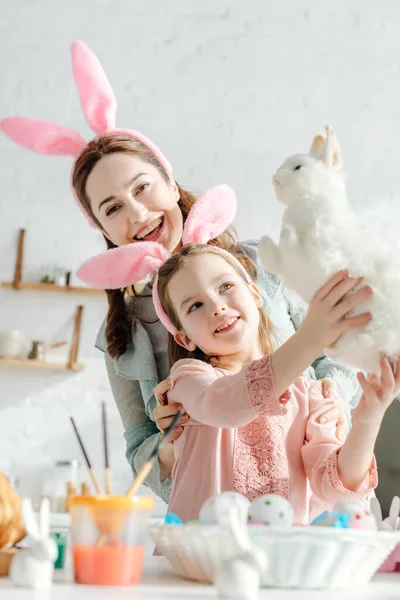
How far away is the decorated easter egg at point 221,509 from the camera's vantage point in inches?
28.4

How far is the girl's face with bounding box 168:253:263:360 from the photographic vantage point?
1.13 metres

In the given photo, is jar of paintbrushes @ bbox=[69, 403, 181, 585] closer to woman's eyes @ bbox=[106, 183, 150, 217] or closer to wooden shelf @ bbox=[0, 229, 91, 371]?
woman's eyes @ bbox=[106, 183, 150, 217]

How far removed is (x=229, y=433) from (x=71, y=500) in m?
0.48

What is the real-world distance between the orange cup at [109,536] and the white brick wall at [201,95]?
9.79 feet

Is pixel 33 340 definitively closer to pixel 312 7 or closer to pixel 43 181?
pixel 43 181

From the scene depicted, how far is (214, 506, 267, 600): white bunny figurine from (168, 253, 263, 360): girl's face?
50 centimetres

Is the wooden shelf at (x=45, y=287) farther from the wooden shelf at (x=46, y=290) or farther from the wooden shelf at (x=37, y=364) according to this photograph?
the wooden shelf at (x=37, y=364)

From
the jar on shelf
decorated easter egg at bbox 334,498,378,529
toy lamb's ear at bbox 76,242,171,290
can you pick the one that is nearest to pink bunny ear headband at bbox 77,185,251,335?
toy lamb's ear at bbox 76,242,171,290

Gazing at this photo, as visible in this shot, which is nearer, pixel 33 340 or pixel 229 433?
pixel 229 433

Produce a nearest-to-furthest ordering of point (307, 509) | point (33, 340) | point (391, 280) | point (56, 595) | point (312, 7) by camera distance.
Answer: point (56, 595) < point (391, 280) < point (307, 509) < point (33, 340) < point (312, 7)

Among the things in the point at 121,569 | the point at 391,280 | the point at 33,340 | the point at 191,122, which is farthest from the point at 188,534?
the point at 191,122

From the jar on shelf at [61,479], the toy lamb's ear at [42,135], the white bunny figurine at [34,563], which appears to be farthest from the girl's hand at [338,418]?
the jar on shelf at [61,479]

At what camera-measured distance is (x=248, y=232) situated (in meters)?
3.83

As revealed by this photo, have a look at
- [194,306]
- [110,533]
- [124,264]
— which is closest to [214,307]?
[194,306]
